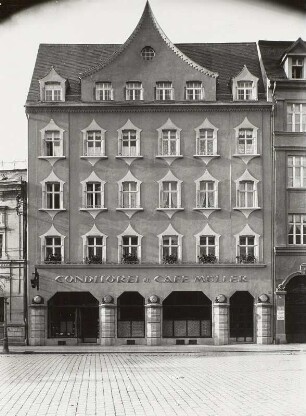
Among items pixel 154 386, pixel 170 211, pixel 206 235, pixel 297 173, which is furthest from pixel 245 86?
pixel 154 386

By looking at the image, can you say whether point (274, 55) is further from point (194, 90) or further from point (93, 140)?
point (93, 140)

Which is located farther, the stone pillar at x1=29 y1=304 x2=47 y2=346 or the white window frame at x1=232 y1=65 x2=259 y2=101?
the white window frame at x1=232 y1=65 x2=259 y2=101

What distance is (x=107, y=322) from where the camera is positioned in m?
40.7

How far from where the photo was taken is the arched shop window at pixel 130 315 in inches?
1612

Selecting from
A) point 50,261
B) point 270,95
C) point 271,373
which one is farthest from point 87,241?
point 271,373

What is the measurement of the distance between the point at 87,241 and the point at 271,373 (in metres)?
18.5

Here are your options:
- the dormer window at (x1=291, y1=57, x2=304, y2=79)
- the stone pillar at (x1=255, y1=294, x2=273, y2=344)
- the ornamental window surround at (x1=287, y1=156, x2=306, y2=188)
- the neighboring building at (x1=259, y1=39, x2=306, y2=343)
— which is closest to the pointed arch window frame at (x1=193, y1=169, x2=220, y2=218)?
the neighboring building at (x1=259, y1=39, x2=306, y2=343)

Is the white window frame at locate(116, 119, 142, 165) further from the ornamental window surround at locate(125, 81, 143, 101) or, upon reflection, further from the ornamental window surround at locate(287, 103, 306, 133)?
the ornamental window surround at locate(287, 103, 306, 133)

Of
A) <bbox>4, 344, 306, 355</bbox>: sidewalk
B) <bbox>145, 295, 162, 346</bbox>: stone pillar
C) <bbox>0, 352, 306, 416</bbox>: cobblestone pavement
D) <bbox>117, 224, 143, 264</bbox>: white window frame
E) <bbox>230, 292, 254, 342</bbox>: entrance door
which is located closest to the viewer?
<bbox>0, 352, 306, 416</bbox>: cobblestone pavement

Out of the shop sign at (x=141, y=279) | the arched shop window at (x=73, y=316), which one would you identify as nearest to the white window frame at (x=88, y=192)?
the shop sign at (x=141, y=279)

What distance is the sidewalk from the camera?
36438 millimetres

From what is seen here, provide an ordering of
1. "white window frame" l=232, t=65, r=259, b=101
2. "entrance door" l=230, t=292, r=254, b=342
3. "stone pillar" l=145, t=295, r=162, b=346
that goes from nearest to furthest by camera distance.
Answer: "stone pillar" l=145, t=295, r=162, b=346
"entrance door" l=230, t=292, r=254, b=342
"white window frame" l=232, t=65, r=259, b=101

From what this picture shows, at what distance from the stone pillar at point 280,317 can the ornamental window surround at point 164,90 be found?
36.5 ft

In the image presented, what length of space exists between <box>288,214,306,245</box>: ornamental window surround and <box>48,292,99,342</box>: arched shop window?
1026 cm
